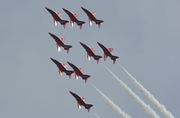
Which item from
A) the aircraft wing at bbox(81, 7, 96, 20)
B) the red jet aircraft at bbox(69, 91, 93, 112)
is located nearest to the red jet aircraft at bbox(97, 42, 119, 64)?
the aircraft wing at bbox(81, 7, 96, 20)

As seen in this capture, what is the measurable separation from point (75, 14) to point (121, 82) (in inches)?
969

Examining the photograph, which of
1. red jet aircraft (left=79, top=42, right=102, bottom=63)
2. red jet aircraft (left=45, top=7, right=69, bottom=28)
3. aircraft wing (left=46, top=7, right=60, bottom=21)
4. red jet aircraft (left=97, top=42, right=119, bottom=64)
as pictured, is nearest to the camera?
red jet aircraft (left=97, top=42, right=119, bottom=64)

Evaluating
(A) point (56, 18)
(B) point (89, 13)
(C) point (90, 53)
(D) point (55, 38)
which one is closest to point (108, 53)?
(C) point (90, 53)

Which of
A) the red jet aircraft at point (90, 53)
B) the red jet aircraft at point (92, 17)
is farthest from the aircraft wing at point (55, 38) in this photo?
the red jet aircraft at point (92, 17)

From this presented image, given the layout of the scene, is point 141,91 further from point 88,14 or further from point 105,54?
point 88,14

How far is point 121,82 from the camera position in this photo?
12112 centimetres

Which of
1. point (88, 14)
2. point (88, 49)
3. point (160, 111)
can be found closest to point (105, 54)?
point (88, 49)

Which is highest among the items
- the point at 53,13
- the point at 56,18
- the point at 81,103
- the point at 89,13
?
the point at 89,13

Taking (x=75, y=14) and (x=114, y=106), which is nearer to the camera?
(x=114, y=106)

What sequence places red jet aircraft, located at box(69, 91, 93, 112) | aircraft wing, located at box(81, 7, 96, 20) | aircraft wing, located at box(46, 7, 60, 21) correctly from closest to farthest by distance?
red jet aircraft, located at box(69, 91, 93, 112) → aircraft wing, located at box(81, 7, 96, 20) → aircraft wing, located at box(46, 7, 60, 21)

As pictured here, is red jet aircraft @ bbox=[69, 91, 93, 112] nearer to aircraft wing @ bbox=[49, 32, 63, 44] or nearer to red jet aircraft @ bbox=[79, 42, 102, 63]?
red jet aircraft @ bbox=[79, 42, 102, 63]

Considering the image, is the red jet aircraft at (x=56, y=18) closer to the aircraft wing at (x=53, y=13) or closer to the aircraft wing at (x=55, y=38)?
the aircraft wing at (x=53, y=13)

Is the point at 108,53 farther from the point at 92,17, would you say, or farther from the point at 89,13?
the point at 89,13

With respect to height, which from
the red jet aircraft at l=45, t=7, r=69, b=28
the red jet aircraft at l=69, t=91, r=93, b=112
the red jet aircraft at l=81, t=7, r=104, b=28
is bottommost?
the red jet aircraft at l=69, t=91, r=93, b=112
